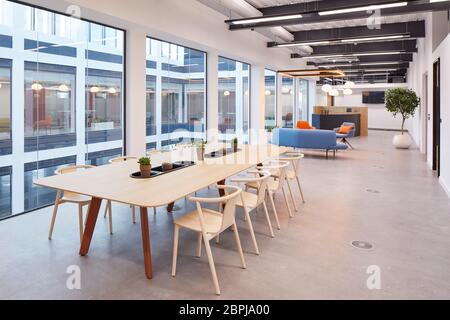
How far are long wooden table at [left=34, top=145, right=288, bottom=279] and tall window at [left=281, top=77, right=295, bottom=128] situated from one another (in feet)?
34.5

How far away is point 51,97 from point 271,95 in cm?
874

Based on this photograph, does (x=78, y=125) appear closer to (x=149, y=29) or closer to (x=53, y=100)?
(x=53, y=100)

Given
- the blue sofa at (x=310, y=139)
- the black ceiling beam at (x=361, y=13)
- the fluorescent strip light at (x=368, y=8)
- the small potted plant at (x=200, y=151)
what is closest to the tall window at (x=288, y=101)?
the blue sofa at (x=310, y=139)

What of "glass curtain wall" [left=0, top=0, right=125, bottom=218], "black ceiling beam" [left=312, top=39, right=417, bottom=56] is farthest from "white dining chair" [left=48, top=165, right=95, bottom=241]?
"black ceiling beam" [left=312, top=39, right=417, bottom=56]

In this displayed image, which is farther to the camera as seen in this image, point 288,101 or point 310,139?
point 288,101

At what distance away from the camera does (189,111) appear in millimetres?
8289

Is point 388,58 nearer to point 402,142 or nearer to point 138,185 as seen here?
point 402,142

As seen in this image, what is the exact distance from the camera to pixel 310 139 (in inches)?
376

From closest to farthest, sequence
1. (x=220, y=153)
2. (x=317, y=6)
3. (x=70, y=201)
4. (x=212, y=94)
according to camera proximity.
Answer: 1. (x=70, y=201)
2. (x=220, y=153)
3. (x=317, y=6)
4. (x=212, y=94)

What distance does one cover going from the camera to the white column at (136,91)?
19.4ft

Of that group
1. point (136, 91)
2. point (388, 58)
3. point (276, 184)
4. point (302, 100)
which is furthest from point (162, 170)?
point (302, 100)

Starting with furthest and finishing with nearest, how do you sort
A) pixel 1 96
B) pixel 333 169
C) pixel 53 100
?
pixel 333 169 < pixel 53 100 < pixel 1 96
